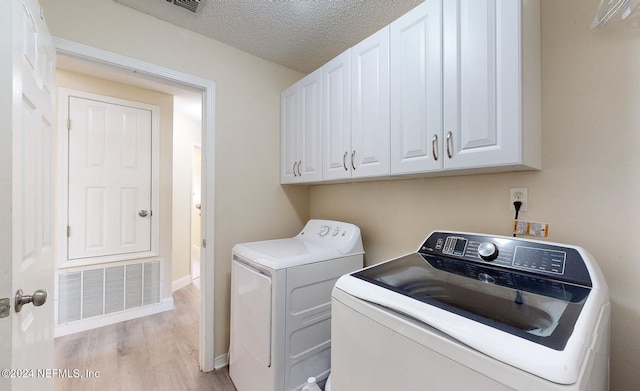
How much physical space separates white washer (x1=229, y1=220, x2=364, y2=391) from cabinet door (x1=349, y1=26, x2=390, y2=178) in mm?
522

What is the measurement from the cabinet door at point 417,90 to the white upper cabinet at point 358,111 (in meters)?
0.06

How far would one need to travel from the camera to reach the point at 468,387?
56cm

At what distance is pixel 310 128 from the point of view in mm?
1912

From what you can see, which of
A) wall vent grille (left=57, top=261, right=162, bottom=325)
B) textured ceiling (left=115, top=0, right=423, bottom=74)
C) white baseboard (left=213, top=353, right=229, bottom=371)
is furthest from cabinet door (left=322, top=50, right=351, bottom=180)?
wall vent grille (left=57, top=261, right=162, bottom=325)

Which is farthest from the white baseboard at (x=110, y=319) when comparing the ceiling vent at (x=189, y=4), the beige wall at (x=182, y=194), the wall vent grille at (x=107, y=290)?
the ceiling vent at (x=189, y=4)

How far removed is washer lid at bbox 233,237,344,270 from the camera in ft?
4.59

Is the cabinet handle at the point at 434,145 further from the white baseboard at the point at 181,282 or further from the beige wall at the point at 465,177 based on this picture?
the white baseboard at the point at 181,282

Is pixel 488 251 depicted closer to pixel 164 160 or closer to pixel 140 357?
pixel 140 357

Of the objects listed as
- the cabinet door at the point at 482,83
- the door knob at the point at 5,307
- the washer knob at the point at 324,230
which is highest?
the cabinet door at the point at 482,83

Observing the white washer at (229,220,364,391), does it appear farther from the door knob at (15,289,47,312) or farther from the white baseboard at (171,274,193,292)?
the white baseboard at (171,274,193,292)

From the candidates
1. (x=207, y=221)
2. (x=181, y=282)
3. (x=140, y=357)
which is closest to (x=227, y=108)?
(x=207, y=221)

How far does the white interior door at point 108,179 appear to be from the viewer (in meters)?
2.42

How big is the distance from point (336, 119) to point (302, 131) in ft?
1.29

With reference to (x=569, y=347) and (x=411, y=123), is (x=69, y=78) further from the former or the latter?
(x=569, y=347)
